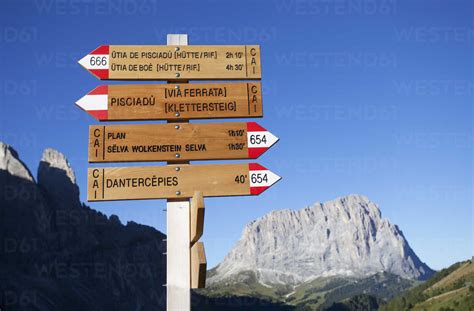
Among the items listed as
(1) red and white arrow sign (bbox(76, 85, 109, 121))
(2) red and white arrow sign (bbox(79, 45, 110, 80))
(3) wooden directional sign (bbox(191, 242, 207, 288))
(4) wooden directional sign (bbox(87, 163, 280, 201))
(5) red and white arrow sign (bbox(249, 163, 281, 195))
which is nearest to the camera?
(3) wooden directional sign (bbox(191, 242, 207, 288))

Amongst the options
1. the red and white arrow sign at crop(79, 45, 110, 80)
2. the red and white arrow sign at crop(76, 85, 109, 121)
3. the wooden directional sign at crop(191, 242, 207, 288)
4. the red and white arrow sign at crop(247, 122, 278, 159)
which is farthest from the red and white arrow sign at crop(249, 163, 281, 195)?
the red and white arrow sign at crop(79, 45, 110, 80)

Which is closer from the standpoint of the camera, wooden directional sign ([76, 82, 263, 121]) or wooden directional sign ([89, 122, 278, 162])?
wooden directional sign ([89, 122, 278, 162])

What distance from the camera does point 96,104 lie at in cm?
925

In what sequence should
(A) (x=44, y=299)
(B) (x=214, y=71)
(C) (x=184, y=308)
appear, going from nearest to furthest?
(C) (x=184, y=308) < (B) (x=214, y=71) < (A) (x=44, y=299)

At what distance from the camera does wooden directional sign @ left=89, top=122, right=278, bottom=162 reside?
9031 mm

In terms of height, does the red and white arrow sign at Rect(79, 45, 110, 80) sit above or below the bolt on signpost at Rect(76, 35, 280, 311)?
above

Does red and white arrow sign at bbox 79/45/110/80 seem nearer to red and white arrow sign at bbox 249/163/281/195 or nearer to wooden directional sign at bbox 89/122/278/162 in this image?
wooden directional sign at bbox 89/122/278/162

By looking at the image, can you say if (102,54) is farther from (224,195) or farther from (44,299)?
(44,299)

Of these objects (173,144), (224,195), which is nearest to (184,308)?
(224,195)

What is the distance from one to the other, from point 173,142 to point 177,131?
0.22 meters

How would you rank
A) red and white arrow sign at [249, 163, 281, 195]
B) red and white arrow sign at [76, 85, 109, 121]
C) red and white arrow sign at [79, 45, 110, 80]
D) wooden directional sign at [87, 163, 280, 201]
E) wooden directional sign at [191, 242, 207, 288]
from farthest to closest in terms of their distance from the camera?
red and white arrow sign at [79, 45, 110, 80]
red and white arrow sign at [76, 85, 109, 121]
red and white arrow sign at [249, 163, 281, 195]
wooden directional sign at [87, 163, 280, 201]
wooden directional sign at [191, 242, 207, 288]

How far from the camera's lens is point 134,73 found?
31.2ft

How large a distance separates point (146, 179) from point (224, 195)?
1.43m

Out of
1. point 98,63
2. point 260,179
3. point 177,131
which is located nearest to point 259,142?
point 260,179
